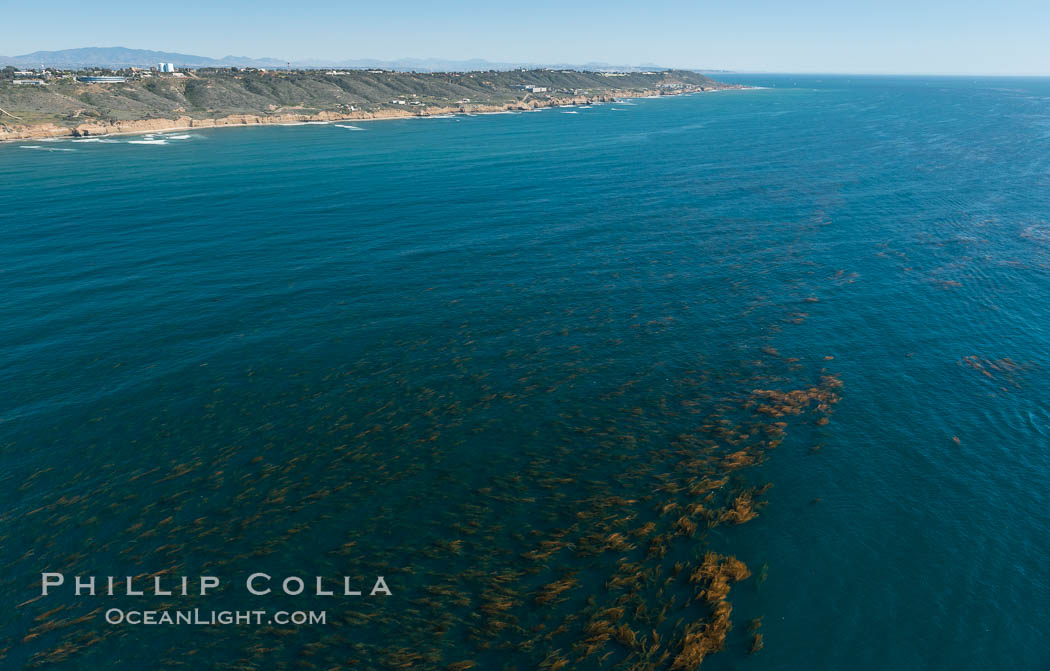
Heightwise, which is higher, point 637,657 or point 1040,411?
point 1040,411

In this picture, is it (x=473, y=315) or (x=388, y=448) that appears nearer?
(x=388, y=448)

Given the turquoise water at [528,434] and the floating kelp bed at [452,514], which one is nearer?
the floating kelp bed at [452,514]

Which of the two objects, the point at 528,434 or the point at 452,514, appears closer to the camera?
the point at 452,514

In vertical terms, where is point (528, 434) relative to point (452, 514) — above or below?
above

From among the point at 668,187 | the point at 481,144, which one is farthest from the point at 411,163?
the point at 668,187

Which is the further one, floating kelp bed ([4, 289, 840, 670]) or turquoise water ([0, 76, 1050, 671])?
turquoise water ([0, 76, 1050, 671])

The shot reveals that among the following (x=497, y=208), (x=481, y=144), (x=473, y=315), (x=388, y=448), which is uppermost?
(x=481, y=144)

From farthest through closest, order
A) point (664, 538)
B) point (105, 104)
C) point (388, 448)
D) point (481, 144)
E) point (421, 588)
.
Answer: point (105, 104) < point (481, 144) < point (388, 448) < point (664, 538) < point (421, 588)

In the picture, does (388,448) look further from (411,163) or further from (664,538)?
(411,163)
